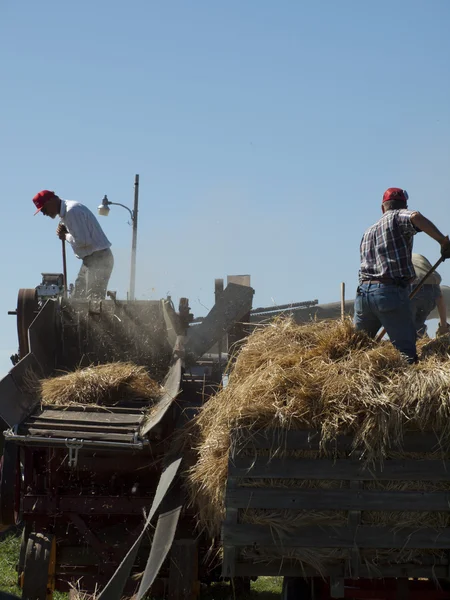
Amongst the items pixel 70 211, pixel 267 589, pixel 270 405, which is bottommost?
pixel 267 589

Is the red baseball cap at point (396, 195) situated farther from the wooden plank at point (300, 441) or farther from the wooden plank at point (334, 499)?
the wooden plank at point (334, 499)

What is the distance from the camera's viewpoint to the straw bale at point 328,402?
5.07 meters

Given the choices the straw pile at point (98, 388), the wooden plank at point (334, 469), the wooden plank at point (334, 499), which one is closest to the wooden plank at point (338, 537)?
the wooden plank at point (334, 499)

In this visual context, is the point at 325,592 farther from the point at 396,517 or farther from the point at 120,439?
the point at 120,439

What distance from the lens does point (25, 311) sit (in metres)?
9.04

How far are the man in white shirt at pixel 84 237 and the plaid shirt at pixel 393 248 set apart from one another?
4.21m

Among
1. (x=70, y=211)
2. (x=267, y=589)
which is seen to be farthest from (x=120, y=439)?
(x=70, y=211)

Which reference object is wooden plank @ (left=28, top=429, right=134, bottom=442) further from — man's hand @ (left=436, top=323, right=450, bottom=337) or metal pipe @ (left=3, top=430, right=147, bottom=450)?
man's hand @ (left=436, top=323, right=450, bottom=337)

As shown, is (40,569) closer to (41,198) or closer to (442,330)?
(442,330)

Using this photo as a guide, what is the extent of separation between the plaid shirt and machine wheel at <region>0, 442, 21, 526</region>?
10.6ft

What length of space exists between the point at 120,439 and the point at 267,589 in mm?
2934

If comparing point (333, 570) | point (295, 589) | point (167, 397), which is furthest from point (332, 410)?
point (167, 397)

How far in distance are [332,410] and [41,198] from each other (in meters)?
5.94

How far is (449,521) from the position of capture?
508cm
